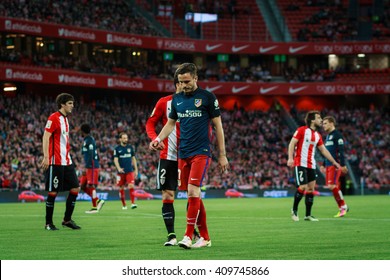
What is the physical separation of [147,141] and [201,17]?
57.6 feet

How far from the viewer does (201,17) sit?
221 ft

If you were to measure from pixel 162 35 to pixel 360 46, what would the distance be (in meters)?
16.7

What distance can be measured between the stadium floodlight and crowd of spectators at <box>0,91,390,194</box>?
28.5 feet

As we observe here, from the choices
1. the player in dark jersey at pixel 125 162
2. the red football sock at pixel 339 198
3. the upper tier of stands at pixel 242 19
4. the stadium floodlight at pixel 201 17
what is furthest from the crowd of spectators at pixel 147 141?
the red football sock at pixel 339 198

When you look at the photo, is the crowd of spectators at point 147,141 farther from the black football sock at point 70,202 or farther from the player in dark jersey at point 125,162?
the black football sock at point 70,202

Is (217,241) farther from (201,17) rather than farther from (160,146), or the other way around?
(201,17)

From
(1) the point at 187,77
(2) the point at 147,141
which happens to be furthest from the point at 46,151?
(2) the point at 147,141

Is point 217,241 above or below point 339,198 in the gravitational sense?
above

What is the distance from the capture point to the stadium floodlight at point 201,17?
66938 millimetres

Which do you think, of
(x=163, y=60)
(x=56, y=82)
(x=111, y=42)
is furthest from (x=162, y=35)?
(x=56, y=82)

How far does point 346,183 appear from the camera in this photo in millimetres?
52625

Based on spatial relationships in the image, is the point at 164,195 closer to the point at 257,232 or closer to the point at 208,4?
the point at 257,232

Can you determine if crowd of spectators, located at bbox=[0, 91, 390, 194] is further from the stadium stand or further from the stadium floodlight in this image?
the stadium floodlight

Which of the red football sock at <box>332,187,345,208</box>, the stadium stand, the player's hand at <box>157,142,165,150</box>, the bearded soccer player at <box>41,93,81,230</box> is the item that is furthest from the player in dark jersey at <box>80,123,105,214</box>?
the stadium stand
